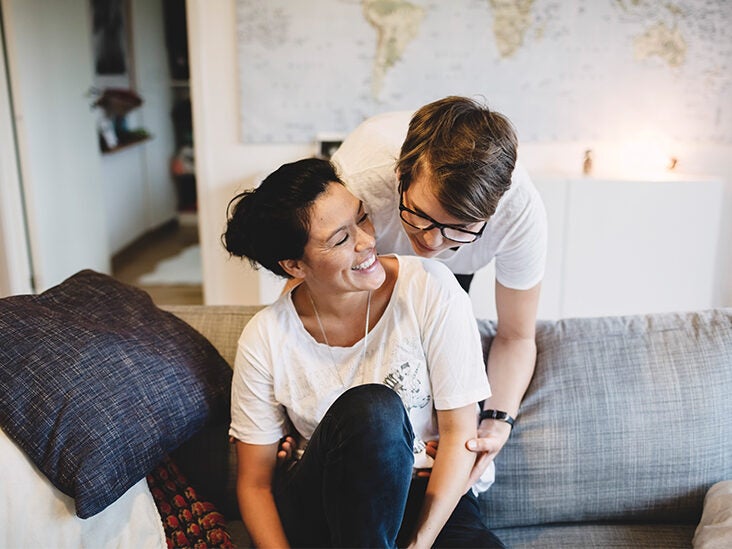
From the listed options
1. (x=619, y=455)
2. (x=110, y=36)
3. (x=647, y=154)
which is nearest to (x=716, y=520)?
(x=619, y=455)

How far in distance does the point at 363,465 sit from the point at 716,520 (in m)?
0.67

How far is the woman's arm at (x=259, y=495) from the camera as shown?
1.40 m

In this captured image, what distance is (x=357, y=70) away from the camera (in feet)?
11.1

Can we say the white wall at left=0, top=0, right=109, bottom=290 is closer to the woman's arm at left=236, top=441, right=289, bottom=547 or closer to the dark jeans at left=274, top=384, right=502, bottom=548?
the woman's arm at left=236, top=441, right=289, bottom=547

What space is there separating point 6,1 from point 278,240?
2581 mm

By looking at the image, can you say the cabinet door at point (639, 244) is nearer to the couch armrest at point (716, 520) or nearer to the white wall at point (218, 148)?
the white wall at point (218, 148)

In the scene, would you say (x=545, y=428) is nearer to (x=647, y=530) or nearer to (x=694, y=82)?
→ (x=647, y=530)

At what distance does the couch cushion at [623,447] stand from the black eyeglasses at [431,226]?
448mm

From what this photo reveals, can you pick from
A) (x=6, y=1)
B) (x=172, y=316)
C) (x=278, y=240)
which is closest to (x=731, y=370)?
(x=278, y=240)

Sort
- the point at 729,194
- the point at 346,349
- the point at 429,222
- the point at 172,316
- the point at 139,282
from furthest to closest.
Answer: the point at 139,282 → the point at 729,194 → the point at 172,316 → the point at 346,349 → the point at 429,222

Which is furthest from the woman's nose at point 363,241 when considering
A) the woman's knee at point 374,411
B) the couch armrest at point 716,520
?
the couch armrest at point 716,520

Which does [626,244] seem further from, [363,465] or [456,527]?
[363,465]

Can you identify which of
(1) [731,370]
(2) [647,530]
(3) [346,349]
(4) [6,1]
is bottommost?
(2) [647,530]

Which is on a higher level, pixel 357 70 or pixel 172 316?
pixel 357 70
